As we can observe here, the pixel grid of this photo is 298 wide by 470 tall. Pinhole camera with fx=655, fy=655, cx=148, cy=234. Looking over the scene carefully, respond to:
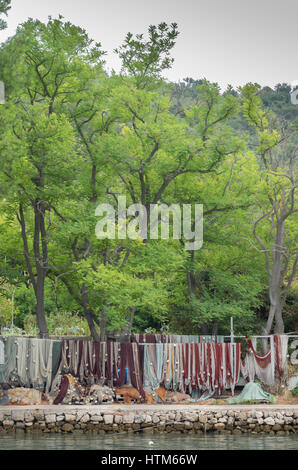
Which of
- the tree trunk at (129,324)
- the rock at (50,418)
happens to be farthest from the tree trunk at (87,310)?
the rock at (50,418)

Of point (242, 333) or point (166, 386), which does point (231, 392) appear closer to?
point (166, 386)

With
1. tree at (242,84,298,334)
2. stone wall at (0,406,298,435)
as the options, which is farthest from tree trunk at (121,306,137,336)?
tree at (242,84,298,334)

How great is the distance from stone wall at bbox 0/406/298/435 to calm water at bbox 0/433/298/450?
371mm

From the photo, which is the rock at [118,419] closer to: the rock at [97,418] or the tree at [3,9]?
the rock at [97,418]

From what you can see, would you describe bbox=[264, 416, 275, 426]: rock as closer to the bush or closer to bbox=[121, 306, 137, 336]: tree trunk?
bbox=[121, 306, 137, 336]: tree trunk

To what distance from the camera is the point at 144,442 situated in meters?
19.8

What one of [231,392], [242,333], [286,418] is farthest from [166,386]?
[242,333]

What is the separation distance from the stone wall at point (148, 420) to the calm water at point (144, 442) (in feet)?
1.22

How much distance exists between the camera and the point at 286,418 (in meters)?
21.9

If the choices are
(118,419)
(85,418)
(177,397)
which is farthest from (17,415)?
(177,397)

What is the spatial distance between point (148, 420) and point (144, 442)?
1.93 m

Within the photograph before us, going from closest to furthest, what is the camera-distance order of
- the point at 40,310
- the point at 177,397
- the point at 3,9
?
the point at 3,9 < the point at 177,397 < the point at 40,310

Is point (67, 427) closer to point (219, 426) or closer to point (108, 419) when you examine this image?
point (108, 419)
